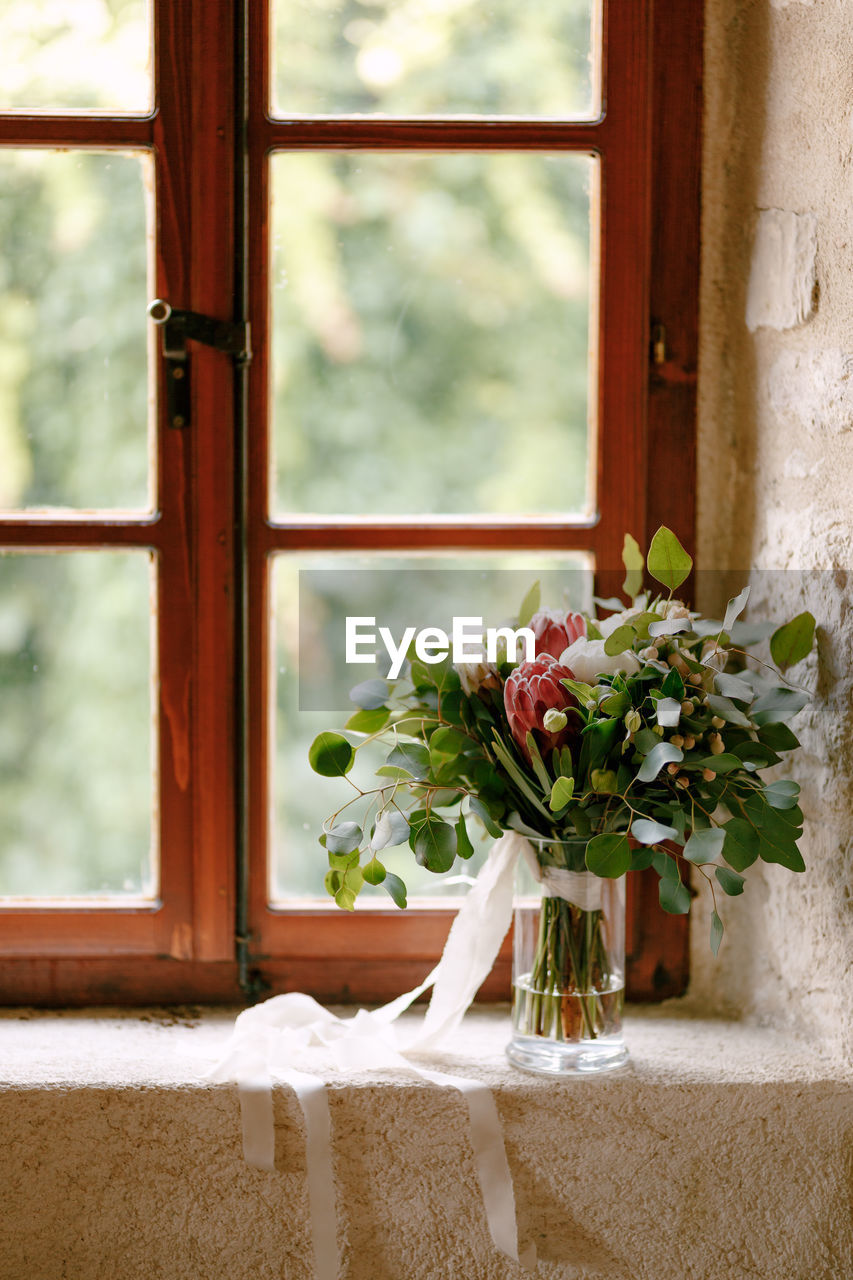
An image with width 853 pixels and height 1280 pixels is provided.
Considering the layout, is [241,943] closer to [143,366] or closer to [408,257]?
[143,366]

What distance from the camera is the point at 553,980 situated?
3.24ft

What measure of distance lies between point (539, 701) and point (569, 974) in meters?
0.28

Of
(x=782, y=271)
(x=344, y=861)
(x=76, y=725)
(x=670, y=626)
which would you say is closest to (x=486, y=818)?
(x=344, y=861)

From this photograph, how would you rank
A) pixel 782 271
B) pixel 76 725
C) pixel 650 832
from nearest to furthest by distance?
pixel 650 832
pixel 782 271
pixel 76 725

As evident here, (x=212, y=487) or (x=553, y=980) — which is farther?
(x=212, y=487)

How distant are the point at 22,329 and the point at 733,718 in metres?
0.84

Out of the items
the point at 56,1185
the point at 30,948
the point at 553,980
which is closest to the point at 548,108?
the point at 553,980

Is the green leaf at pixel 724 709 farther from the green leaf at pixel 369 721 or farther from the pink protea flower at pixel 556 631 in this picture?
the green leaf at pixel 369 721

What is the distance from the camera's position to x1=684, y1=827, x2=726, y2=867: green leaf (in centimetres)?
85

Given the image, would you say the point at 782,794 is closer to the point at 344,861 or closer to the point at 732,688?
the point at 732,688

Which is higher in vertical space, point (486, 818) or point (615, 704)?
point (615, 704)

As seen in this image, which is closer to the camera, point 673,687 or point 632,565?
point 673,687

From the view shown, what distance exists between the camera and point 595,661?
2.96 feet

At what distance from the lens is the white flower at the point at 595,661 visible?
902mm
